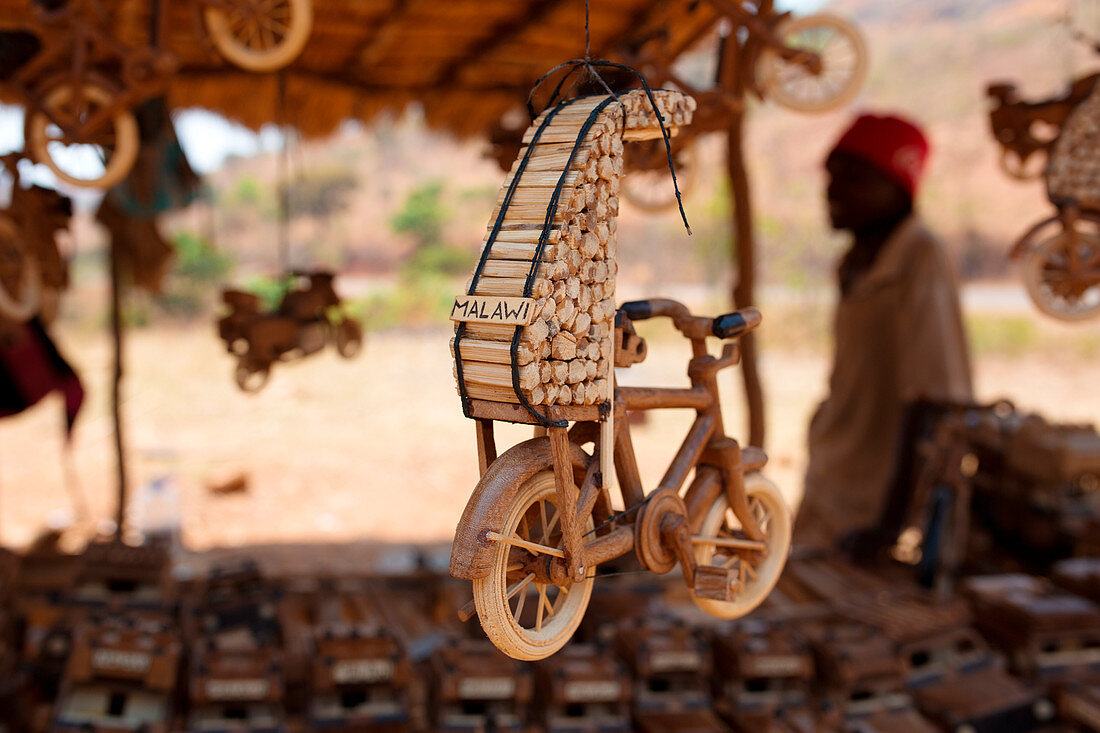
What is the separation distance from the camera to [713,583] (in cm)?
173

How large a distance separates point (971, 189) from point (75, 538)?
74.2ft

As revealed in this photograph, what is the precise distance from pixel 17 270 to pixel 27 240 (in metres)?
0.13

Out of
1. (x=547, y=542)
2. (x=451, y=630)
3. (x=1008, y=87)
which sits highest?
(x=1008, y=87)

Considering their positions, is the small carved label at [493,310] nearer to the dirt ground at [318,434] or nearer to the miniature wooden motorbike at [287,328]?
the miniature wooden motorbike at [287,328]

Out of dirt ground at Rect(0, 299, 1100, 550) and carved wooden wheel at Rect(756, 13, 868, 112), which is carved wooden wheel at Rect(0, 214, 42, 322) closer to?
carved wooden wheel at Rect(756, 13, 868, 112)

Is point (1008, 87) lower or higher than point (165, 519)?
higher

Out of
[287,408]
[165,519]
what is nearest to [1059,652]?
[165,519]

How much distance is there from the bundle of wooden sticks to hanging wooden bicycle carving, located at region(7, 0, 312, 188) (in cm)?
199

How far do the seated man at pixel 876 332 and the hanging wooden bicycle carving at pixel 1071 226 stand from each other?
1.54 m

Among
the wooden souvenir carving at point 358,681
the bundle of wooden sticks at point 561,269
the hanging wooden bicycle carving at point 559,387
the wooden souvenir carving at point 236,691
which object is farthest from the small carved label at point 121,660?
the bundle of wooden sticks at point 561,269

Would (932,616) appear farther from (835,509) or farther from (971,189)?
(971,189)

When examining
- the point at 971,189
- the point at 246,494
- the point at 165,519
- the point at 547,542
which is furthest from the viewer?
the point at 971,189

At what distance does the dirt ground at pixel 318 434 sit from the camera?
8227 mm

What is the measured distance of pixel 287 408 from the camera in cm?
1238
